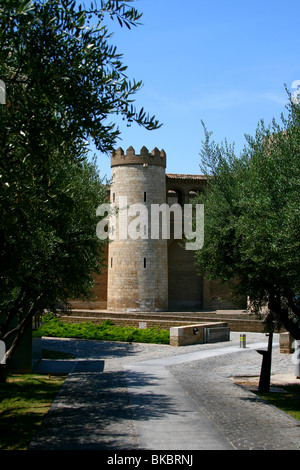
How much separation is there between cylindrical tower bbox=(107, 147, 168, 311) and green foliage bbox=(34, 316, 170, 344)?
337 inches

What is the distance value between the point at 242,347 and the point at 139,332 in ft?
18.2

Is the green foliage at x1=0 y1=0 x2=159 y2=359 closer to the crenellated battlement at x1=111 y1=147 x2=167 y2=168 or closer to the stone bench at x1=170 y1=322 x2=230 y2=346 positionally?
the stone bench at x1=170 y1=322 x2=230 y2=346

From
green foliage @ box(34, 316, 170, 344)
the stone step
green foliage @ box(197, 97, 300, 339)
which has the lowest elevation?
green foliage @ box(34, 316, 170, 344)

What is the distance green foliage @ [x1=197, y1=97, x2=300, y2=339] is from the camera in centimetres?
1061

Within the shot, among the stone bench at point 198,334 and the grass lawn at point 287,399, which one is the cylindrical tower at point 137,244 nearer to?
the stone bench at point 198,334

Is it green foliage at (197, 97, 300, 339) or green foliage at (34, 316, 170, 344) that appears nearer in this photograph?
green foliage at (197, 97, 300, 339)

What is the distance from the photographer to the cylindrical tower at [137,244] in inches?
1519

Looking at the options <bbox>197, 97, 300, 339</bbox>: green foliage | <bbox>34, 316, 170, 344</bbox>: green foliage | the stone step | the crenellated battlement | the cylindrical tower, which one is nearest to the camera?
<bbox>197, 97, 300, 339</bbox>: green foliage

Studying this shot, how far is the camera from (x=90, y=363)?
59.3 feet

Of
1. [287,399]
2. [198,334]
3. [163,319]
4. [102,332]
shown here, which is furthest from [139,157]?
[287,399]

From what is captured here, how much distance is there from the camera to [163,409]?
34.4 feet

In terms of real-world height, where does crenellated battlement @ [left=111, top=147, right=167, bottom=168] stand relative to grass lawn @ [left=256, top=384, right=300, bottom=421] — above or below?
above

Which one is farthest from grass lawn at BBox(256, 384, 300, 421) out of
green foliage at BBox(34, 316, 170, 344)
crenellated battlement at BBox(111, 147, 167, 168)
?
crenellated battlement at BBox(111, 147, 167, 168)

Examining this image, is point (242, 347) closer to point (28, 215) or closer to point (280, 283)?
point (280, 283)
